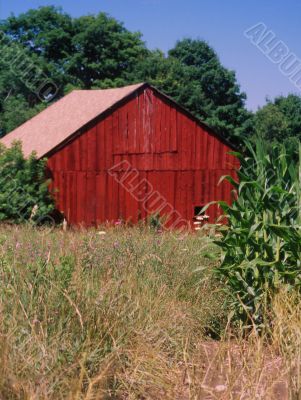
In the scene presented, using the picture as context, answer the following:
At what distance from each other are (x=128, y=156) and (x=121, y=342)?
20.3 m

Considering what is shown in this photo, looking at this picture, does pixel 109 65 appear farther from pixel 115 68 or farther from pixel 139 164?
pixel 139 164

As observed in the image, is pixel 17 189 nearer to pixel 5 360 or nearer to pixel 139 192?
pixel 139 192

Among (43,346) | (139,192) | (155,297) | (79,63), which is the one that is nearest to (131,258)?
(155,297)

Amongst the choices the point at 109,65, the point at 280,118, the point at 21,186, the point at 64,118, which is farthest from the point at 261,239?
the point at 280,118

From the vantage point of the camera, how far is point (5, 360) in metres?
4.57

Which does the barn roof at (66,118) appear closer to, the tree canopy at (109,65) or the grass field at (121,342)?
the tree canopy at (109,65)

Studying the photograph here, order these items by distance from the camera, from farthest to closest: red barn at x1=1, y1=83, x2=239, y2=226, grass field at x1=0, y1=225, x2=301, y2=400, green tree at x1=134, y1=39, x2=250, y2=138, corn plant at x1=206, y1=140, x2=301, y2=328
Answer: green tree at x1=134, y1=39, x2=250, y2=138
red barn at x1=1, y1=83, x2=239, y2=226
corn plant at x1=206, y1=140, x2=301, y2=328
grass field at x1=0, y1=225, x2=301, y2=400

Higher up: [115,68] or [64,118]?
[115,68]

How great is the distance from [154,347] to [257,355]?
3.81ft

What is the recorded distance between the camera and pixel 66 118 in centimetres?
2669

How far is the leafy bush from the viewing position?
22750 millimetres

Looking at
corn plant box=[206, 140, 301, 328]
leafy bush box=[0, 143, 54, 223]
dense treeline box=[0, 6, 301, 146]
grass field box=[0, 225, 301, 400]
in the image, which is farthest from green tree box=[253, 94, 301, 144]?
grass field box=[0, 225, 301, 400]

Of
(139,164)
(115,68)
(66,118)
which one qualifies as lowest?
(139,164)

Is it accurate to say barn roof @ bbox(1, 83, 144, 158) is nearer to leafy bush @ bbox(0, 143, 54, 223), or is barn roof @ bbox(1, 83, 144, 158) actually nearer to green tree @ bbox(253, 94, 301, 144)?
leafy bush @ bbox(0, 143, 54, 223)
